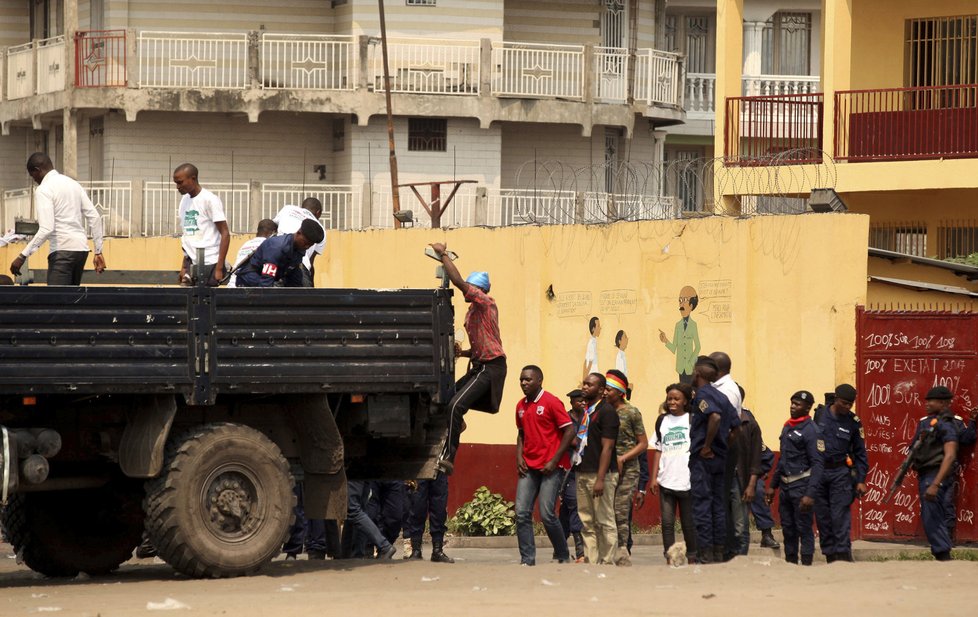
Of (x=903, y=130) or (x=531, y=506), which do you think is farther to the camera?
(x=903, y=130)

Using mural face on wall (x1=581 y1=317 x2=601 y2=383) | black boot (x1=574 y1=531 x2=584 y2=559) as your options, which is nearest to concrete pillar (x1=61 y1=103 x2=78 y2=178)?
mural face on wall (x1=581 y1=317 x2=601 y2=383)

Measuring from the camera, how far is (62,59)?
1283 inches

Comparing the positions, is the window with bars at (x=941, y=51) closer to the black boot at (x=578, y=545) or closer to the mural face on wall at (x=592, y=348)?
the mural face on wall at (x=592, y=348)

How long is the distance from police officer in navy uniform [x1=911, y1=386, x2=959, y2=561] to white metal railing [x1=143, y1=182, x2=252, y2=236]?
14.4 meters

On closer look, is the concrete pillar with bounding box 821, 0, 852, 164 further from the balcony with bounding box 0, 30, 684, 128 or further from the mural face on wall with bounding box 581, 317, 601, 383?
the balcony with bounding box 0, 30, 684, 128

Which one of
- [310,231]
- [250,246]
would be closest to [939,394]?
[310,231]

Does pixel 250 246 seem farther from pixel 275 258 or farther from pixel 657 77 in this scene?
pixel 657 77

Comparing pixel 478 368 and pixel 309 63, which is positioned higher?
pixel 309 63

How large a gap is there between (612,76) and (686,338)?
16.1 m

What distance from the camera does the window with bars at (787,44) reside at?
40.5m

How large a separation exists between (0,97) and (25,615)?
25613 millimetres

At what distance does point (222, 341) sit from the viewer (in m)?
12.4

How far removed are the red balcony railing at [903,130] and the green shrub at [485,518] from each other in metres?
8.10

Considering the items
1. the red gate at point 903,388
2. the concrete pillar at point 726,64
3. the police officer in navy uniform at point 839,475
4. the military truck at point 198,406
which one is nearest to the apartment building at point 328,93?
the concrete pillar at point 726,64
